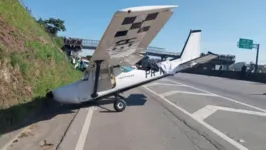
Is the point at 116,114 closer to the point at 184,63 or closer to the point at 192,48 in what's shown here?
the point at 184,63

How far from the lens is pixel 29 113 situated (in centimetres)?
944

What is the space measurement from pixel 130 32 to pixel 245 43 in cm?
5257

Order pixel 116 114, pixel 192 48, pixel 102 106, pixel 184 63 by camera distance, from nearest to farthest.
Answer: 1. pixel 116 114
2. pixel 102 106
3. pixel 184 63
4. pixel 192 48

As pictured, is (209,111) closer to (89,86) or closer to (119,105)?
(119,105)

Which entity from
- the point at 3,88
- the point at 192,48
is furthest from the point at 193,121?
the point at 192,48

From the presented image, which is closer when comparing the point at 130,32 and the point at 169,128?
the point at 169,128

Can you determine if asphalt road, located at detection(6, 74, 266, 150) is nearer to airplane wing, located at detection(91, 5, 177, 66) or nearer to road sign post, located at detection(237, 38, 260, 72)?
airplane wing, located at detection(91, 5, 177, 66)

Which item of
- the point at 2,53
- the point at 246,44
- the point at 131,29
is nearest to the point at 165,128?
the point at 131,29

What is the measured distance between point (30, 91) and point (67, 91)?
1185 mm

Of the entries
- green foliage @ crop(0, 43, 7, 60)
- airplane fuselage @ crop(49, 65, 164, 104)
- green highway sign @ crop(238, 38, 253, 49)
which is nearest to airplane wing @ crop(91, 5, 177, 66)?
airplane fuselage @ crop(49, 65, 164, 104)

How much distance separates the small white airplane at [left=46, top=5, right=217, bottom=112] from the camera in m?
7.47

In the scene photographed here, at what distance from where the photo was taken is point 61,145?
636 centimetres

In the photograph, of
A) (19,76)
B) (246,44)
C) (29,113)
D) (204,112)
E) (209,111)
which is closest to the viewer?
(29,113)

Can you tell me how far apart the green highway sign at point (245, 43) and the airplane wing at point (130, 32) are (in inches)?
1952
